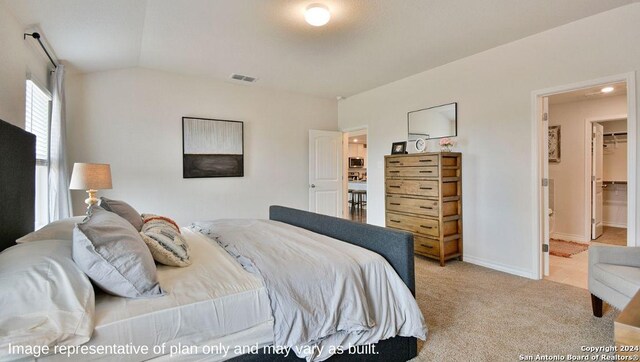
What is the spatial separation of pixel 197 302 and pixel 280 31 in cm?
265

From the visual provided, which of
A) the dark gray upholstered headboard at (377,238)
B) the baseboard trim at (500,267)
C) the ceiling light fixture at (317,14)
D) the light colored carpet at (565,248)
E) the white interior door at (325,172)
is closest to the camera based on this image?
the dark gray upholstered headboard at (377,238)

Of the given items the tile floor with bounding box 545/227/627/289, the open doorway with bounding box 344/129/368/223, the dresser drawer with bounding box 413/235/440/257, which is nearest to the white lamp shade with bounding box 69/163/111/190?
the dresser drawer with bounding box 413/235/440/257

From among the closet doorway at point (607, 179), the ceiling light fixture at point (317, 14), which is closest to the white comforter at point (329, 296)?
the ceiling light fixture at point (317, 14)

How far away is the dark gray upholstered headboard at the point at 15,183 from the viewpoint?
1664 millimetres

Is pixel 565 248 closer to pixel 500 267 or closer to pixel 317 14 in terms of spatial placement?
pixel 500 267

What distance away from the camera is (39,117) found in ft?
10.3

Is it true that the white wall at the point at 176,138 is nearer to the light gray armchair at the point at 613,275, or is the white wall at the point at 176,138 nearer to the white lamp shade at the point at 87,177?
the white lamp shade at the point at 87,177

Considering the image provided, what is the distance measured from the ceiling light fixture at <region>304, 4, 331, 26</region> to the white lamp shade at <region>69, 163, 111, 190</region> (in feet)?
8.47

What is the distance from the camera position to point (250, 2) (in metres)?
2.58

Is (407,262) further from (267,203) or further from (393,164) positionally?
(267,203)

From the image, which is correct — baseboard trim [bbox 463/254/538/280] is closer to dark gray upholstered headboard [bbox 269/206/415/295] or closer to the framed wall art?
dark gray upholstered headboard [bbox 269/206/415/295]

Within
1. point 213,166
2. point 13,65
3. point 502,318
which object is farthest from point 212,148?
point 502,318

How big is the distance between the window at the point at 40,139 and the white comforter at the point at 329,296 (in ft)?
7.88

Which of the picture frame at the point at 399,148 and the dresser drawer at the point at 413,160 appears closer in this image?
the dresser drawer at the point at 413,160
